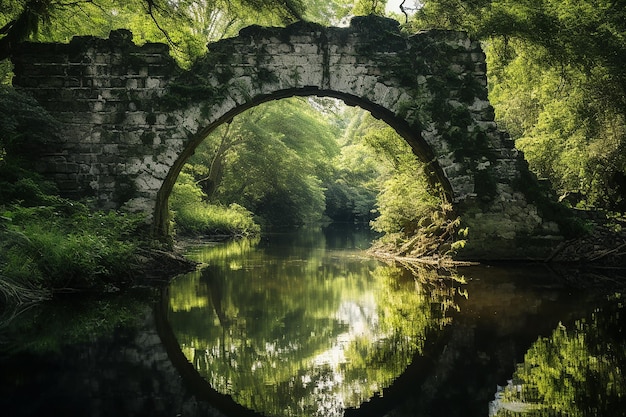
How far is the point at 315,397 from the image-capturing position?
3.26 m

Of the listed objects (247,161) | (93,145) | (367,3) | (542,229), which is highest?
(367,3)

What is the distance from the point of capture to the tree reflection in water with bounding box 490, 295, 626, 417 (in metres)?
2.92

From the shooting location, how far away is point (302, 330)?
4910 mm

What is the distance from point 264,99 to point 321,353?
24.0 feet

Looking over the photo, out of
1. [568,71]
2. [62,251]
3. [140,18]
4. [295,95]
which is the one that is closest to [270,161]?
[140,18]

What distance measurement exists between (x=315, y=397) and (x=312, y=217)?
3080 centimetres

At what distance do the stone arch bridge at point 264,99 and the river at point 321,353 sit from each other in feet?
11.2

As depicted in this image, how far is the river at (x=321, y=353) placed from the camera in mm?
3105

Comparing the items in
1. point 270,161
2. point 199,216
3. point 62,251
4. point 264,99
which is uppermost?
point 270,161

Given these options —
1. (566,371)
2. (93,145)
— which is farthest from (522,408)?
(93,145)

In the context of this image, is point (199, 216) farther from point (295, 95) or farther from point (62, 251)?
point (62, 251)

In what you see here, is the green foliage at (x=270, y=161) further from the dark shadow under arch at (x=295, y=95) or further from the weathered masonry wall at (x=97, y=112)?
the weathered masonry wall at (x=97, y=112)

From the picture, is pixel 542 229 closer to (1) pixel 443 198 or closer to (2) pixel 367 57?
(1) pixel 443 198

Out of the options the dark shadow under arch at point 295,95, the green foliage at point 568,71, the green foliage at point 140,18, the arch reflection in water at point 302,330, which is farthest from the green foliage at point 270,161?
the arch reflection in water at point 302,330
